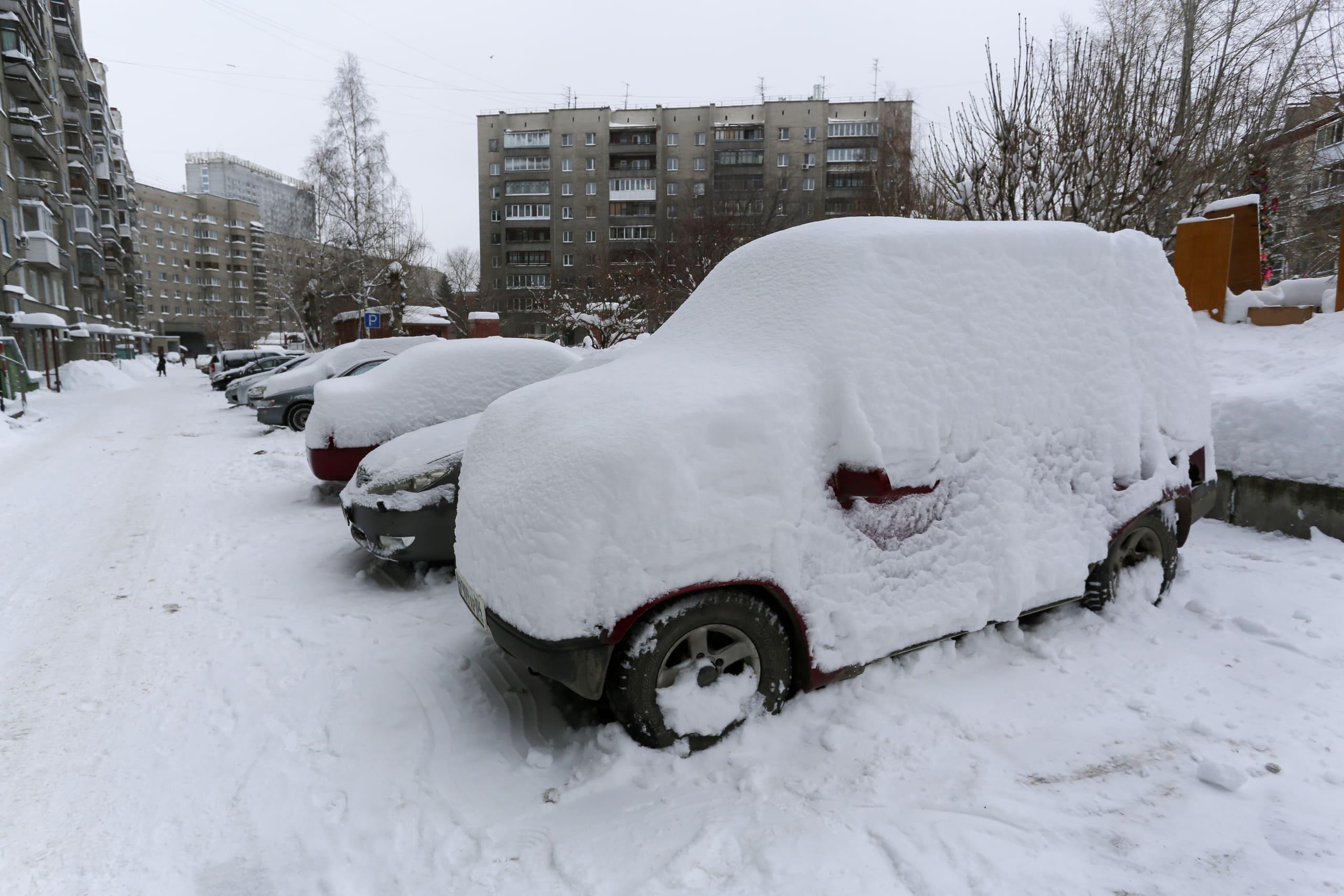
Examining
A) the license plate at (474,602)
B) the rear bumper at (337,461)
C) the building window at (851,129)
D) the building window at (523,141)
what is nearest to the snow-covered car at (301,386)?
the rear bumper at (337,461)

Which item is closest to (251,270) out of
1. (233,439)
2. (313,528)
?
(233,439)

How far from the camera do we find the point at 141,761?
9.82 feet

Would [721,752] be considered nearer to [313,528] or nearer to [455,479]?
[455,479]

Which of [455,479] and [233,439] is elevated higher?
[455,479]

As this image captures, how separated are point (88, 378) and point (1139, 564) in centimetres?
3470

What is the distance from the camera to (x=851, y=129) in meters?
61.5

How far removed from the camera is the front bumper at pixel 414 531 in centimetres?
468

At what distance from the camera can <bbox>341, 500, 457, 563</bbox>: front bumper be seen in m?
4.68

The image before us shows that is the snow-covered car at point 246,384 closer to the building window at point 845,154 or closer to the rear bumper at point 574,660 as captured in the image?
the rear bumper at point 574,660

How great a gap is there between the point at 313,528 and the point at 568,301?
2022 cm

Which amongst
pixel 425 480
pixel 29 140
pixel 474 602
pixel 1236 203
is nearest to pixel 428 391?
pixel 425 480

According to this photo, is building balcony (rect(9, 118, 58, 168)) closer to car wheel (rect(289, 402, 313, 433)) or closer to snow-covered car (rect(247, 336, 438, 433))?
snow-covered car (rect(247, 336, 438, 433))

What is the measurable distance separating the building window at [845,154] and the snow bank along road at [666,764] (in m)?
63.2

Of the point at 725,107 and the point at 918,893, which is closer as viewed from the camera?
the point at 918,893
